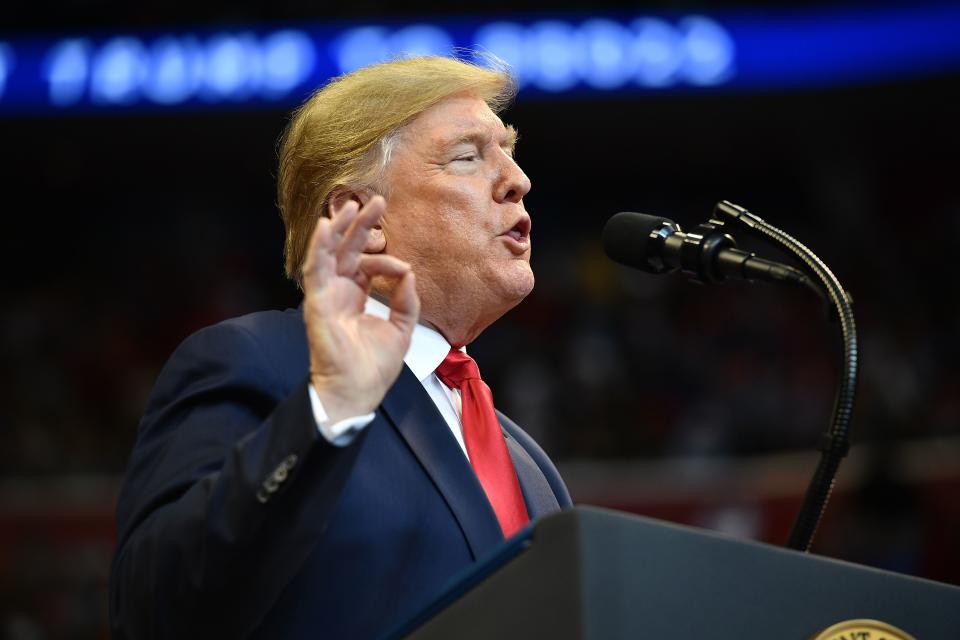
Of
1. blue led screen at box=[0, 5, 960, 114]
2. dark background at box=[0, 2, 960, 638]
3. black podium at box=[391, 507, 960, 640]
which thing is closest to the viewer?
black podium at box=[391, 507, 960, 640]

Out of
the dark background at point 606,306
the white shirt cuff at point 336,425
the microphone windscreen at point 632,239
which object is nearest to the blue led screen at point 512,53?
the dark background at point 606,306

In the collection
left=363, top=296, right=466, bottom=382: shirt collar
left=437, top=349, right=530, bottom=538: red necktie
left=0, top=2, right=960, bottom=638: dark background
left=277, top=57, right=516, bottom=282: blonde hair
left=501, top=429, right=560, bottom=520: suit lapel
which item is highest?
left=277, top=57, right=516, bottom=282: blonde hair

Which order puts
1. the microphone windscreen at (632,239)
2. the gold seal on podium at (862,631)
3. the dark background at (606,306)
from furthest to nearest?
the dark background at (606,306) → the microphone windscreen at (632,239) → the gold seal on podium at (862,631)

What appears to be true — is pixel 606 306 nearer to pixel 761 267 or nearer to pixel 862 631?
pixel 761 267

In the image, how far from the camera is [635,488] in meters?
6.54

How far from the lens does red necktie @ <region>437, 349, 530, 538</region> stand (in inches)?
62.3

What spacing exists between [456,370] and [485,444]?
12 cm

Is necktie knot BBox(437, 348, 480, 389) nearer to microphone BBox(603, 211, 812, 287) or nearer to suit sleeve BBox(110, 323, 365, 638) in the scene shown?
microphone BBox(603, 211, 812, 287)

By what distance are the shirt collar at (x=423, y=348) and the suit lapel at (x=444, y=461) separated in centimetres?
10

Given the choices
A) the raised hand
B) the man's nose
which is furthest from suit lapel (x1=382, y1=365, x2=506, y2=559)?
the man's nose

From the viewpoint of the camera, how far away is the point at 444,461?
1.48m

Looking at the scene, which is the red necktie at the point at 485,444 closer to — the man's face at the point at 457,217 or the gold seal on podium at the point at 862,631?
the man's face at the point at 457,217

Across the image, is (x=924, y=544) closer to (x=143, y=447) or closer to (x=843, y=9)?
(x=843, y=9)

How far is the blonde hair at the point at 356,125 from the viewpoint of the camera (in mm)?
1814
